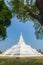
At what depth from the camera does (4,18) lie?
1641 centimetres

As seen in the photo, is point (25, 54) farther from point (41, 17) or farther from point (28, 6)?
point (41, 17)

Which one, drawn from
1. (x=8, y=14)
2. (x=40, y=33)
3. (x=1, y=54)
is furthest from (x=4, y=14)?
(x=1, y=54)

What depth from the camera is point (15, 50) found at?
2561 centimetres

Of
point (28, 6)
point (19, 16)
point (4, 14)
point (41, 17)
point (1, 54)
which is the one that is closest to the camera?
point (41, 17)

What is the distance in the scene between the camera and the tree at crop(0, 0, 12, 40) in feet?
53.3

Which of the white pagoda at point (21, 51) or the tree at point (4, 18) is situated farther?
the white pagoda at point (21, 51)

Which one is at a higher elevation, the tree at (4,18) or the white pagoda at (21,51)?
the tree at (4,18)

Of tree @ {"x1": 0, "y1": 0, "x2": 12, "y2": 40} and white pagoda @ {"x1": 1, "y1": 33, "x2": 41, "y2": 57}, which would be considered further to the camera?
white pagoda @ {"x1": 1, "y1": 33, "x2": 41, "y2": 57}

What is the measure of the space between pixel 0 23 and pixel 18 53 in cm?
948

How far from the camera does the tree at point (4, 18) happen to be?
16255 millimetres

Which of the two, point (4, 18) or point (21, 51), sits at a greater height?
point (4, 18)

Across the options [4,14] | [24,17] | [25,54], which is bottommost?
[25,54]

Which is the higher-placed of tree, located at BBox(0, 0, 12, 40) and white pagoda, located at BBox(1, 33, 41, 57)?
tree, located at BBox(0, 0, 12, 40)

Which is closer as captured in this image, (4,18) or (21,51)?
(4,18)
